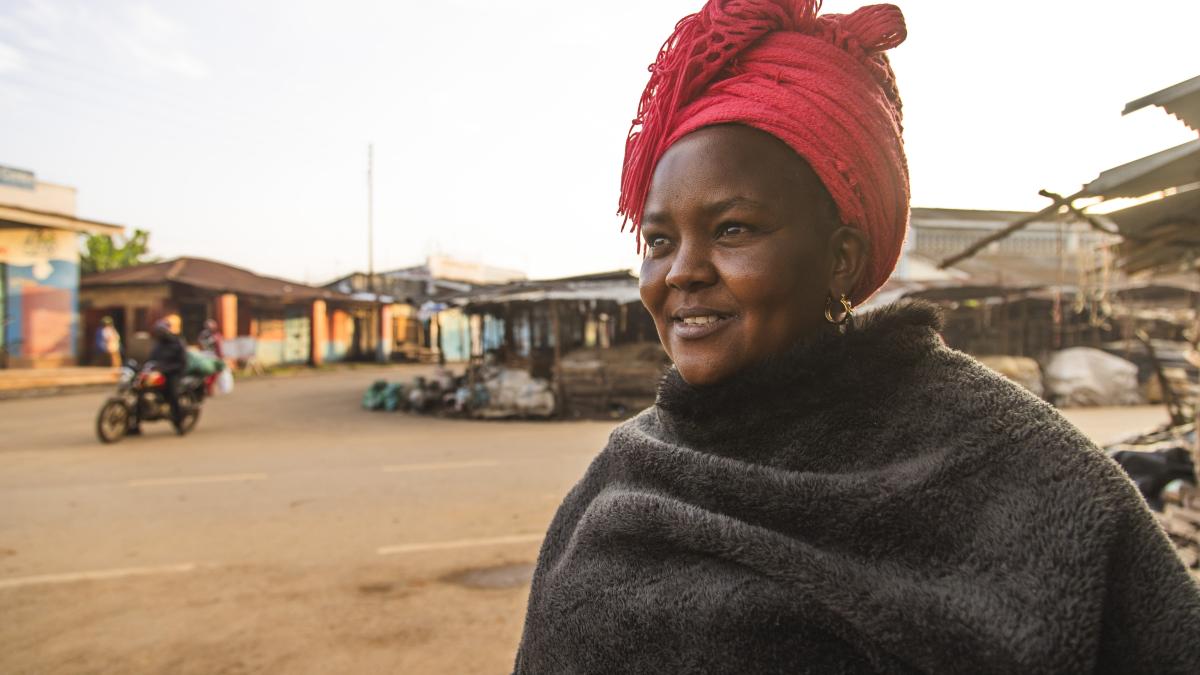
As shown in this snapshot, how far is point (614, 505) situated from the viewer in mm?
1163

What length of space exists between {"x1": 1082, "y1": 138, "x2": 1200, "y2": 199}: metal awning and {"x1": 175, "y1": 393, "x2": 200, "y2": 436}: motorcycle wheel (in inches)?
434

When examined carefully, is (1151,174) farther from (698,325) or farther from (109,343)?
(109,343)

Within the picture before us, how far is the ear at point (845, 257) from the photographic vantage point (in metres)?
1.07

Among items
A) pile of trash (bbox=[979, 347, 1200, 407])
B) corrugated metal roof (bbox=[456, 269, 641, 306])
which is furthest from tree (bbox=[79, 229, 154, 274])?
pile of trash (bbox=[979, 347, 1200, 407])

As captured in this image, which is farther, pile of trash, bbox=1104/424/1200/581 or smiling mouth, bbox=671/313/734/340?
pile of trash, bbox=1104/424/1200/581

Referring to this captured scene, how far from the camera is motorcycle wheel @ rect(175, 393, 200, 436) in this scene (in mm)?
10545

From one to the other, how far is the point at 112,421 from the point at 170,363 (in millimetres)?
1043

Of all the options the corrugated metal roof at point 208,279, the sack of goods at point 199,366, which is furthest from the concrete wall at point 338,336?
the sack of goods at point 199,366

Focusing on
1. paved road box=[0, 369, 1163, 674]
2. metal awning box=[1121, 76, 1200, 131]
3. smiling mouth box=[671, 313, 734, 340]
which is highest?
metal awning box=[1121, 76, 1200, 131]

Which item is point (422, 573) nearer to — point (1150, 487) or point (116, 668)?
point (116, 668)

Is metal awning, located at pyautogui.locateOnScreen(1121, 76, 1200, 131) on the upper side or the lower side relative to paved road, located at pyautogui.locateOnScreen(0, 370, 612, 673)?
upper

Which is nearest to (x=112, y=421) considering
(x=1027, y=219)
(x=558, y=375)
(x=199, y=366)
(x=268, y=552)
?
(x=199, y=366)

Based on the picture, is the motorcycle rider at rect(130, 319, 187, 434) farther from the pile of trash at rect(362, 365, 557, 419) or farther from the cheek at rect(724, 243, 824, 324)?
the cheek at rect(724, 243, 824, 324)

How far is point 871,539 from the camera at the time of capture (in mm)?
917
